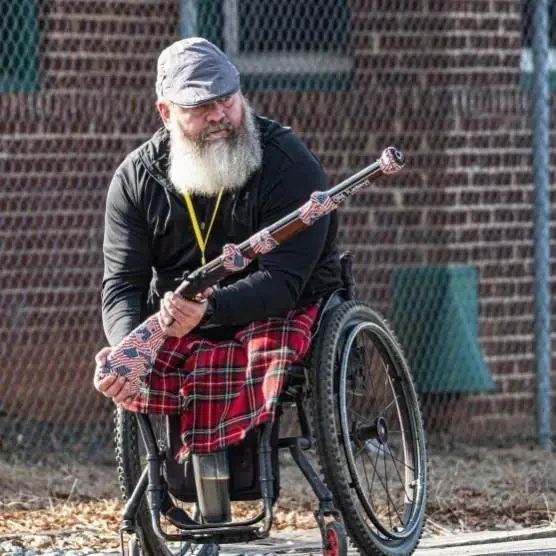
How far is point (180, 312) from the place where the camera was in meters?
4.36

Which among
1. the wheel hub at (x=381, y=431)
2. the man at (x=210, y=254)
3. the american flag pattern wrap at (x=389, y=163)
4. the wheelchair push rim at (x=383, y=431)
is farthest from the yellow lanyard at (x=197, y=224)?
the wheel hub at (x=381, y=431)

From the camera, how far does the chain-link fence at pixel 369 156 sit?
7934mm

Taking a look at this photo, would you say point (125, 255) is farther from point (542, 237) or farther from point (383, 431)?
point (542, 237)

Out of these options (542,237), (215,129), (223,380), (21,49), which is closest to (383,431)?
(223,380)

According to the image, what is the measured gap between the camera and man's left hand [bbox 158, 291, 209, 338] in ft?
14.3

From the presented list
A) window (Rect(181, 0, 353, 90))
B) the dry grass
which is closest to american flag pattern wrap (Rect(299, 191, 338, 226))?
the dry grass

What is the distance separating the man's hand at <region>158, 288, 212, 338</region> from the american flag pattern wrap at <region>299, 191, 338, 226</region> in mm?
331

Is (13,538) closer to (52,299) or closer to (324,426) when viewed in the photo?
(324,426)

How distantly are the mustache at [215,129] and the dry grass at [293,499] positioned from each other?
1.65 metres

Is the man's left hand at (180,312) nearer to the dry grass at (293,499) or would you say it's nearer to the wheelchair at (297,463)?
the wheelchair at (297,463)

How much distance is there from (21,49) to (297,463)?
13.5 ft

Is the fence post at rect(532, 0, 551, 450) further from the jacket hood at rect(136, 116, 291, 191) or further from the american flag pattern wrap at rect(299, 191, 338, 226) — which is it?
the american flag pattern wrap at rect(299, 191, 338, 226)

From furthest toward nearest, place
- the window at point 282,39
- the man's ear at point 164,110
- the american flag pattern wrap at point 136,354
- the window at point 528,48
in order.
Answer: the window at point 528,48 < the window at point 282,39 < the man's ear at point 164,110 < the american flag pattern wrap at point 136,354

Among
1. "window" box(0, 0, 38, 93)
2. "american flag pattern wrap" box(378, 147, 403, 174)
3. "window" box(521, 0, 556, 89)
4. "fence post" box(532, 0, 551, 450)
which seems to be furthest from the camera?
"window" box(521, 0, 556, 89)
